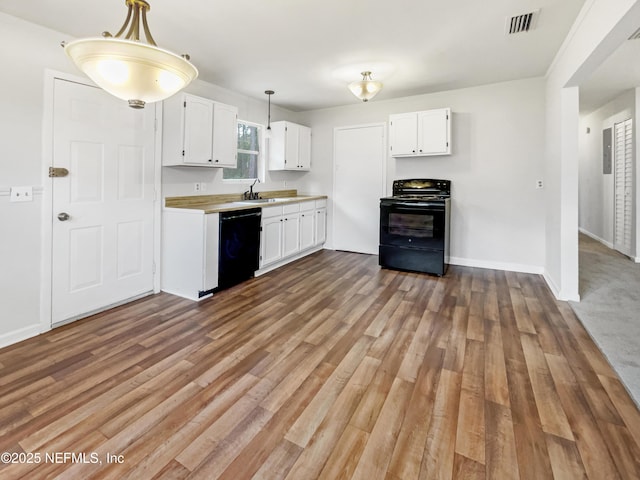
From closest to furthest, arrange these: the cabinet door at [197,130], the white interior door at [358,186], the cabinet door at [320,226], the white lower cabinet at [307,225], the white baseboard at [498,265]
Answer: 1. the cabinet door at [197,130]
2. the white baseboard at [498,265]
3. the white lower cabinet at [307,225]
4. the white interior door at [358,186]
5. the cabinet door at [320,226]

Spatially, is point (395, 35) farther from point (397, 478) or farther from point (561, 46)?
point (397, 478)

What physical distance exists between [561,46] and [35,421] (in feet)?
16.0

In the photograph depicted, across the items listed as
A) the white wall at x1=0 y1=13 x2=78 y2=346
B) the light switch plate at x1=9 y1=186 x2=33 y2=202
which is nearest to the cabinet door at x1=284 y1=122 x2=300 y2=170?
the white wall at x1=0 y1=13 x2=78 y2=346

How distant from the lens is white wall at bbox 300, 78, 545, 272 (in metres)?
4.27

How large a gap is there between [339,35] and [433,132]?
2139 mm

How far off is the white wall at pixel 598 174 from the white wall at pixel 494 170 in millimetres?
1901

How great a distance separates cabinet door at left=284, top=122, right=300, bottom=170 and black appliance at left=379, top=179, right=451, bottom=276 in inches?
66.2

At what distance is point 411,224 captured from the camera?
14.4 feet

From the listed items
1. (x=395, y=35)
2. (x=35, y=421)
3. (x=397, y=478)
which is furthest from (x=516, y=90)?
(x=35, y=421)

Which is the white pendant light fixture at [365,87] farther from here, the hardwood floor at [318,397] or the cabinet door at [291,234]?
the hardwood floor at [318,397]

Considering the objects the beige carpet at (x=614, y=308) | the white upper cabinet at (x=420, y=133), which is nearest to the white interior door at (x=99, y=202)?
the white upper cabinet at (x=420, y=133)

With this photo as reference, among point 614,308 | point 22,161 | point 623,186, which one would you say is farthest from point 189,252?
point 623,186

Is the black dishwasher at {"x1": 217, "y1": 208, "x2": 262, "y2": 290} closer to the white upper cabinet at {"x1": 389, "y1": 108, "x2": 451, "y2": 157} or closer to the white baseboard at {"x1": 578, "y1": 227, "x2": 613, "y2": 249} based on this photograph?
the white upper cabinet at {"x1": 389, "y1": 108, "x2": 451, "y2": 157}

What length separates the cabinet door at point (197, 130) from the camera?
3492mm
